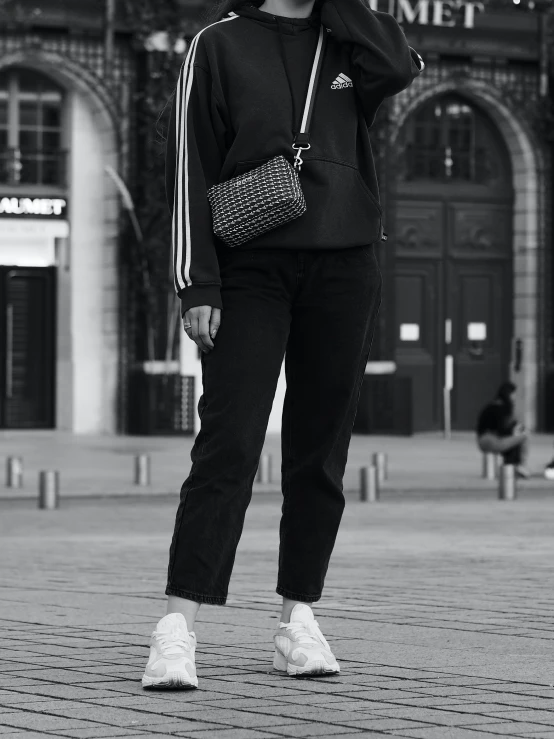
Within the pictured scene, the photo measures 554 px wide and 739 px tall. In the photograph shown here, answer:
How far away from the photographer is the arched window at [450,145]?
25328 millimetres

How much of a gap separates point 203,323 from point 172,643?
812mm

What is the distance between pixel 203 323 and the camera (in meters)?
4.80

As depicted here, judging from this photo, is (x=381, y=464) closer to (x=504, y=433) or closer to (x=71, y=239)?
(x=504, y=433)

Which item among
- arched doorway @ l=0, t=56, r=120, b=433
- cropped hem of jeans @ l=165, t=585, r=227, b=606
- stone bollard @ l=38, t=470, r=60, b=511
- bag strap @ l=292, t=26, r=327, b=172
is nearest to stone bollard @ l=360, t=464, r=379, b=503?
stone bollard @ l=38, t=470, r=60, b=511

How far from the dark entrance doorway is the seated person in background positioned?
8111 mm

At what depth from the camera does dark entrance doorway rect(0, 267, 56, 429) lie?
77.6 ft

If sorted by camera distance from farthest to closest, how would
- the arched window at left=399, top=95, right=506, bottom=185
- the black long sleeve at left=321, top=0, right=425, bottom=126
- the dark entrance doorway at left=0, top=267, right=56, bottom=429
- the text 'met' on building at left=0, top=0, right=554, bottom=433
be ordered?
the arched window at left=399, top=95, right=506, bottom=185 → the dark entrance doorway at left=0, top=267, right=56, bottom=429 → the text 'met' on building at left=0, top=0, right=554, bottom=433 → the black long sleeve at left=321, top=0, right=425, bottom=126

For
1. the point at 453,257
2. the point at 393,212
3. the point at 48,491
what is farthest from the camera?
the point at 453,257

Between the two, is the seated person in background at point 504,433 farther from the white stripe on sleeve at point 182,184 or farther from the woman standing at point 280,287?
the white stripe on sleeve at point 182,184

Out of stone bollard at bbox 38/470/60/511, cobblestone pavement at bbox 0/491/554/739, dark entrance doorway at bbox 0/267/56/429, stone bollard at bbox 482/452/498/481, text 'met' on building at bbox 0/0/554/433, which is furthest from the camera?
dark entrance doorway at bbox 0/267/56/429

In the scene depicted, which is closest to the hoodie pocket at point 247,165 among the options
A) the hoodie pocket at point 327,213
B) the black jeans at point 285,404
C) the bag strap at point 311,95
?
the hoodie pocket at point 327,213

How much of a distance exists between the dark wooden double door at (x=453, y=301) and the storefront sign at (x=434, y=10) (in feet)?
7.43

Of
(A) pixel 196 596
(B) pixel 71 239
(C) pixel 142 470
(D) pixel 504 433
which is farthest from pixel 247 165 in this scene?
(B) pixel 71 239

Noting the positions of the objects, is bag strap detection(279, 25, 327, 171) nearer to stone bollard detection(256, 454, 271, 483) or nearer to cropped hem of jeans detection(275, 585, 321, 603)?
cropped hem of jeans detection(275, 585, 321, 603)
